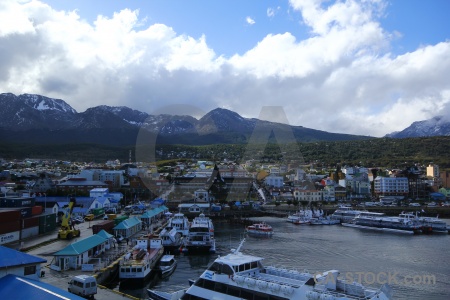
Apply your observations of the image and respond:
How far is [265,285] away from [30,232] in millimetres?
14816

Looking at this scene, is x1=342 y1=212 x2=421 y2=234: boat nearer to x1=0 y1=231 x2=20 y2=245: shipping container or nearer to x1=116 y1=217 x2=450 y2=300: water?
x1=116 y1=217 x2=450 y2=300: water

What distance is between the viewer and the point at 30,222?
19.3 meters

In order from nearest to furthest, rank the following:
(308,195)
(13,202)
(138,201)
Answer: (13,202)
(138,201)
(308,195)

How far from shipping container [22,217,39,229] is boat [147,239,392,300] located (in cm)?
1135

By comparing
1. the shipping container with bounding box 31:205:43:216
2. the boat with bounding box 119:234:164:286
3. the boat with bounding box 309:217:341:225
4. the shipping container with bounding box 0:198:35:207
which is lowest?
the boat with bounding box 309:217:341:225

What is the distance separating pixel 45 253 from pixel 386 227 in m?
23.8

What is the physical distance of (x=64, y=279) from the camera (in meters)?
11.8

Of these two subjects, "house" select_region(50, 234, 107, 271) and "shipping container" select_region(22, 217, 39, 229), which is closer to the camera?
"house" select_region(50, 234, 107, 271)

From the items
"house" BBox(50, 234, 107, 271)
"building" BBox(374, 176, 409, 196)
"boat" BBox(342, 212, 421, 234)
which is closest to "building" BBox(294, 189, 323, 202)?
"building" BBox(374, 176, 409, 196)

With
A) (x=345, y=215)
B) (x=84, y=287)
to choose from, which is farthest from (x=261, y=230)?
(x=84, y=287)

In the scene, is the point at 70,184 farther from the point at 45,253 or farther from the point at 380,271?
the point at 380,271

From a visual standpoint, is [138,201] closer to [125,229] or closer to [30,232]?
[125,229]

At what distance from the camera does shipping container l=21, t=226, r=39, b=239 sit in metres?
18.6

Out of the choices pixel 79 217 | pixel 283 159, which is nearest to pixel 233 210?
pixel 79 217
